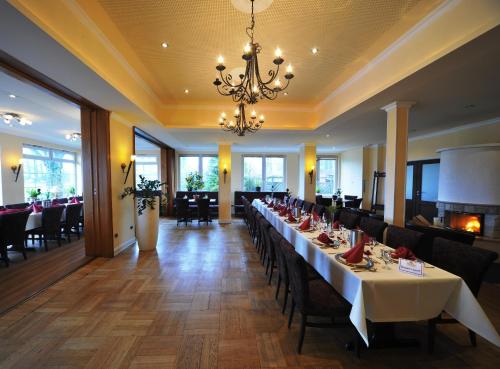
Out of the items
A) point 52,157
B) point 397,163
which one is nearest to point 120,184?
point 397,163

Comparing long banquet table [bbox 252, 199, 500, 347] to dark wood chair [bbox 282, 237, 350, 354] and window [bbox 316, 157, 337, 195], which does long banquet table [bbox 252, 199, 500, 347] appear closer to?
dark wood chair [bbox 282, 237, 350, 354]

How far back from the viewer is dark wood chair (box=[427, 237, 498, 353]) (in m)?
1.96

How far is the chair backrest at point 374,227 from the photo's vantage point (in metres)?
3.27

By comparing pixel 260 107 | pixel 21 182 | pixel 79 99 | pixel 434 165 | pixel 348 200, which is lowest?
pixel 348 200

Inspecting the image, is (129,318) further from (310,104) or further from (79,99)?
(310,104)

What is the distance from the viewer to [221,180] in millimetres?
7941

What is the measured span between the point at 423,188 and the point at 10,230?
33.8 feet

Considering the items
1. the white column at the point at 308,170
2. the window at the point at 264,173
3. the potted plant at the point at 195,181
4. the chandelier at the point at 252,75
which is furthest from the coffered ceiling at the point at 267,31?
the window at the point at 264,173

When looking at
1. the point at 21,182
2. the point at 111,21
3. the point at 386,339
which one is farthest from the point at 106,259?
the point at 21,182

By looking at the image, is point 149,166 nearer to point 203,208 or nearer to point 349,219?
point 203,208

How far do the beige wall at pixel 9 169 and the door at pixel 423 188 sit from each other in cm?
1206

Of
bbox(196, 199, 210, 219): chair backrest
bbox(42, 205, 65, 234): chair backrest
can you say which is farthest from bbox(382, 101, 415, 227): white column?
bbox(42, 205, 65, 234): chair backrest

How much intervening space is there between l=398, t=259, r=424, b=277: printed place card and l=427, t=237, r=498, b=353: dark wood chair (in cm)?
54

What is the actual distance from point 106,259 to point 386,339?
4.55m
